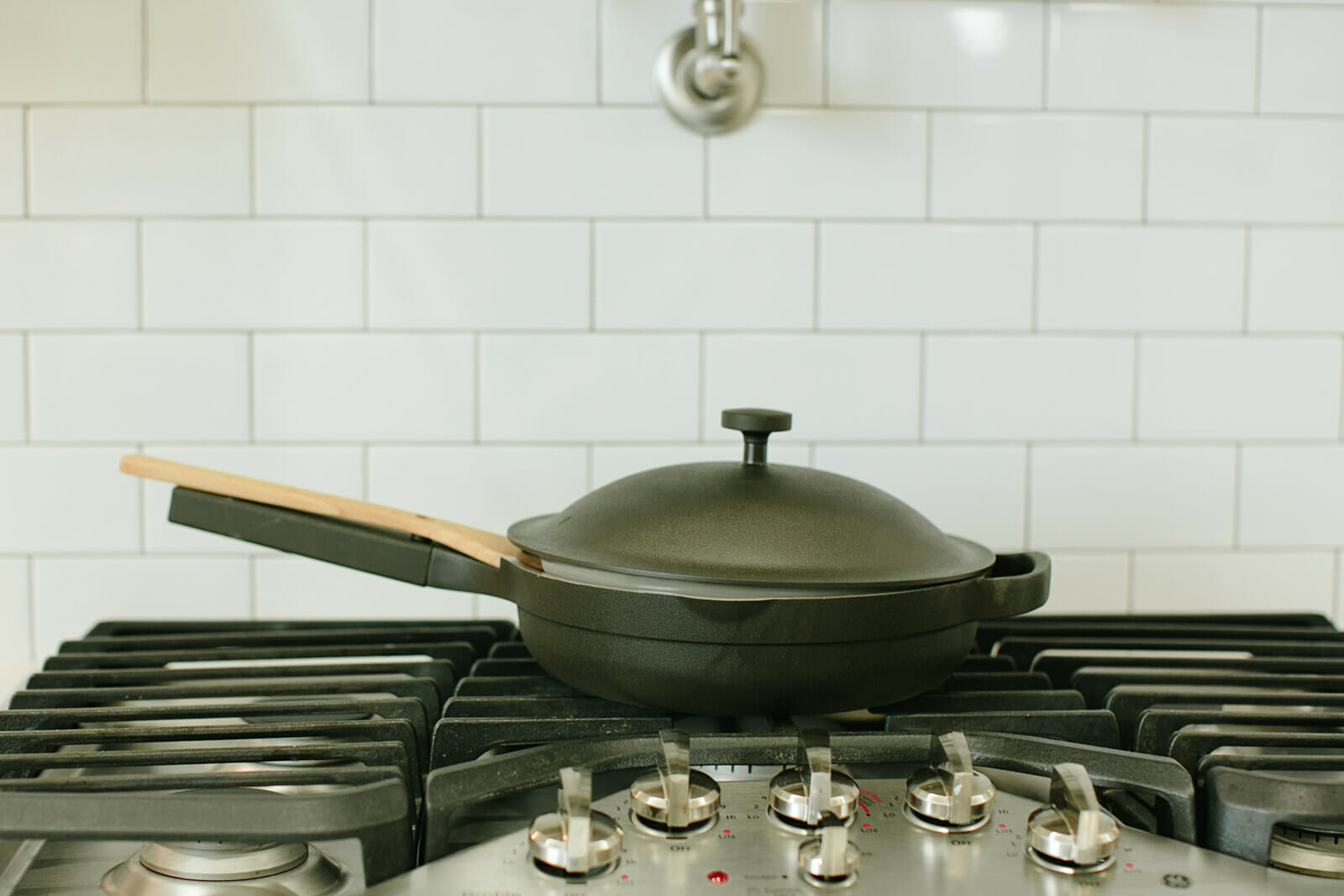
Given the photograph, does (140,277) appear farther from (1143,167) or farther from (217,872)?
(1143,167)

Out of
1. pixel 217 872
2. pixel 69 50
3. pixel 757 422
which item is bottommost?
pixel 217 872

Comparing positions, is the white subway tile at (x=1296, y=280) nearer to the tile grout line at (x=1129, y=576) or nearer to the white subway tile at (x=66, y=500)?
the tile grout line at (x=1129, y=576)

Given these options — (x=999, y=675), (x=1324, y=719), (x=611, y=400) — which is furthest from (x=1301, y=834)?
(x=611, y=400)

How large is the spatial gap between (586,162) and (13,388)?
61 centimetres

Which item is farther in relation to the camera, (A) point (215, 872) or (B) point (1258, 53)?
(B) point (1258, 53)

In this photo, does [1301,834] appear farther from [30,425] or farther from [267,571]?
[30,425]

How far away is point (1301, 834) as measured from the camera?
1.91 feet

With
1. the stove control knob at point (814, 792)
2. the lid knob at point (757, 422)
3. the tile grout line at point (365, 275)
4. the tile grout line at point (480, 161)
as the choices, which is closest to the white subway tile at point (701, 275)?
the tile grout line at point (480, 161)

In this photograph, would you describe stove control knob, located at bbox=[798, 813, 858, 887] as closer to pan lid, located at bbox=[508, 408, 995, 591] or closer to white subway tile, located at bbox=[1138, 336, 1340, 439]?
pan lid, located at bbox=[508, 408, 995, 591]

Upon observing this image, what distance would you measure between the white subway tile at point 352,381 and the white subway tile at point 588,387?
0.12 feet

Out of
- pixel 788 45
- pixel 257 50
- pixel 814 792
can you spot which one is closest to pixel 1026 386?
pixel 788 45

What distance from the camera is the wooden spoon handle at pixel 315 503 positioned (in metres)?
0.75

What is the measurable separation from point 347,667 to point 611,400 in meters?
0.38

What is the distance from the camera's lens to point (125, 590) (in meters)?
1.04
